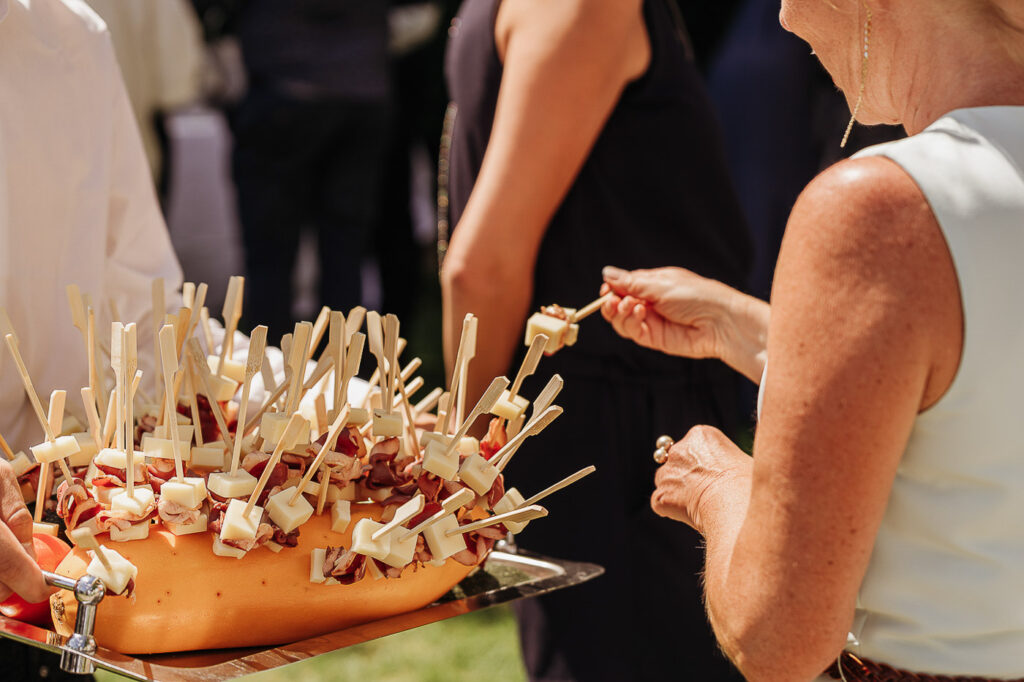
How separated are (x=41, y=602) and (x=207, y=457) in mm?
193

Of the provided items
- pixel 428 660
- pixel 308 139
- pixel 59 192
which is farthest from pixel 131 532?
pixel 308 139

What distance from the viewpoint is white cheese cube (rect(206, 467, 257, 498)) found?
0.90 metres

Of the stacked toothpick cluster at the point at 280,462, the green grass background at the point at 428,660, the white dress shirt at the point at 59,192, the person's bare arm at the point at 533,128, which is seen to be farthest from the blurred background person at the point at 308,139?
the stacked toothpick cluster at the point at 280,462

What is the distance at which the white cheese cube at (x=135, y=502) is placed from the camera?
885mm

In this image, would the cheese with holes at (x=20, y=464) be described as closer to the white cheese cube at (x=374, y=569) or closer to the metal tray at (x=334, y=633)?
the metal tray at (x=334, y=633)

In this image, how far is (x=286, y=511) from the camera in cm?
91

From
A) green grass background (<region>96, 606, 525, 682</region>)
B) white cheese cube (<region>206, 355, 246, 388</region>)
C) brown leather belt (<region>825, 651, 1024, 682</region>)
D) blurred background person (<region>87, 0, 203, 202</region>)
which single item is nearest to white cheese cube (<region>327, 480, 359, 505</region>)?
white cheese cube (<region>206, 355, 246, 388</region>)

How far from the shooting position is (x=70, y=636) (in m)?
0.86

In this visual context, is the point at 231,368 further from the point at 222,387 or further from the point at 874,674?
the point at 874,674

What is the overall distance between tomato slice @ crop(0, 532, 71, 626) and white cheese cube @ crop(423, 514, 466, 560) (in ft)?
1.04

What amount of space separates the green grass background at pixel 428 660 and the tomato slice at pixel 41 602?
1.53m

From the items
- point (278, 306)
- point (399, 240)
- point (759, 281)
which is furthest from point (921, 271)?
point (399, 240)

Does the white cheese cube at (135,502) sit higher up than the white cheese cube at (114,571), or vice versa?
the white cheese cube at (135,502)

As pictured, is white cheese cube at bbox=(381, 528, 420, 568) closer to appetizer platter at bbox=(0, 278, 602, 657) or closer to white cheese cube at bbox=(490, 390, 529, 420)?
appetizer platter at bbox=(0, 278, 602, 657)
